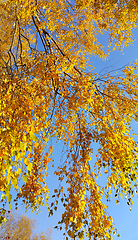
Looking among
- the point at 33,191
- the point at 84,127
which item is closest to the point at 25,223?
the point at 33,191

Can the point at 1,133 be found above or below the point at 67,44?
below

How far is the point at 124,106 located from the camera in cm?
459

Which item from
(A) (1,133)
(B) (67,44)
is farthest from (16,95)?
(B) (67,44)

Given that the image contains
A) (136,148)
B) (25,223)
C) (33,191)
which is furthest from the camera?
(25,223)

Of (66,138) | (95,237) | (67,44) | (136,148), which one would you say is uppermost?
(67,44)

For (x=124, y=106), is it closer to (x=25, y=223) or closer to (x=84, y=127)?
(x=84, y=127)

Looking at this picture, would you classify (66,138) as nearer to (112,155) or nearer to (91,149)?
(91,149)

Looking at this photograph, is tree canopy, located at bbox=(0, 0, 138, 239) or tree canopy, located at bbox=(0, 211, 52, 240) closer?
tree canopy, located at bbox=(0, 0, 138, 239)

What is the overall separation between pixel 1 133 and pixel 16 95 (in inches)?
58.1

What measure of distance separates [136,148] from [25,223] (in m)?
16.0

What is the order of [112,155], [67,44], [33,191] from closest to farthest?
[112,155] → [33,191] → [67,44]

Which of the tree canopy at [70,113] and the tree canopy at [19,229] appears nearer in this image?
the tree canopy at [70,113]

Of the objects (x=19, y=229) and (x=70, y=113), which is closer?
(x=70, y=113)

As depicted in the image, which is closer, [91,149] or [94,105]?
[91,149]
